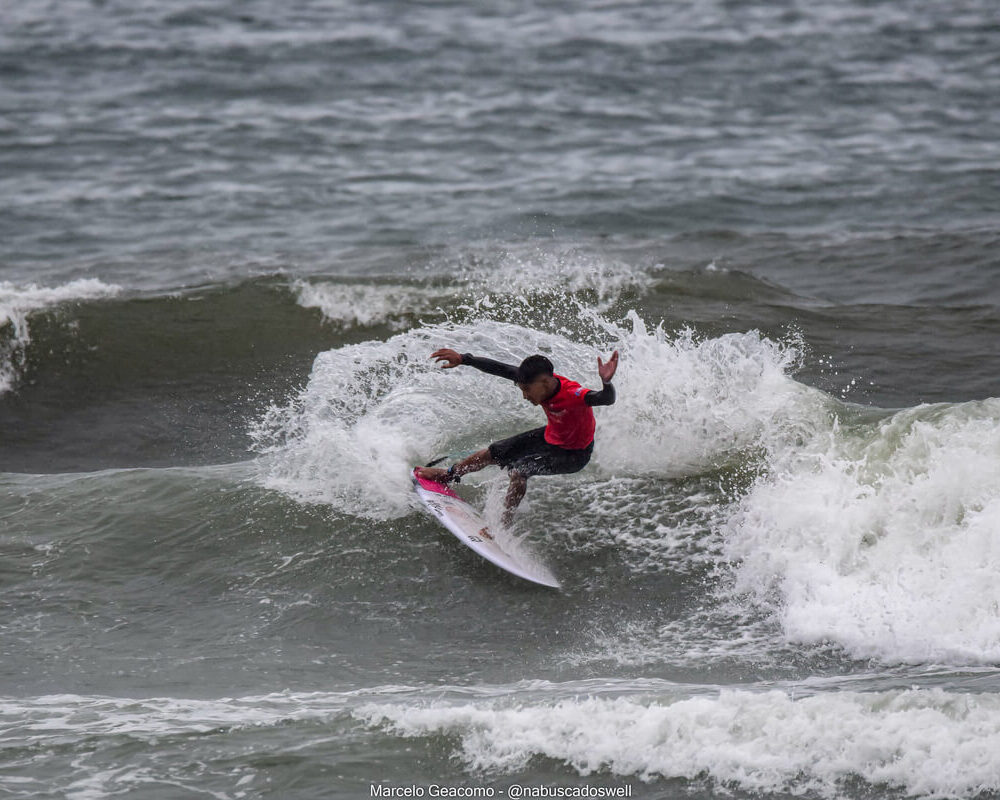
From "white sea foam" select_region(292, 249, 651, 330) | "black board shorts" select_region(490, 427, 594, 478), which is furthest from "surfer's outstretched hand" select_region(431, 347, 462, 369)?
"white sea foam" select_region(292, 249, 651, 330)

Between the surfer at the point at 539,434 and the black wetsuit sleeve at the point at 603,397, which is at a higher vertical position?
the black wetsuit sleeve at the point at 603,397

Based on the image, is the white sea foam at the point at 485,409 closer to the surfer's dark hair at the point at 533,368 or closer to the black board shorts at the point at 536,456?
the black board shorts at the point at 536,456

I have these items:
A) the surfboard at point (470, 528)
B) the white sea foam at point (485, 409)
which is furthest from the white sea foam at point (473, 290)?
the surfboard at point (470, 528)

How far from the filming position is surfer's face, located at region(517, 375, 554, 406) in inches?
324

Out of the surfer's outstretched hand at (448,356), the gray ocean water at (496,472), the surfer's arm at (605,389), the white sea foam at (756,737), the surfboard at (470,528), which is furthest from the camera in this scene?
the surfer's outstretched hand at (448,356)

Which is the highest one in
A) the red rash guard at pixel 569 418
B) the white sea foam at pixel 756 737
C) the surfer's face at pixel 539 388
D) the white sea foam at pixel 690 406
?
the surfer's face at pixel 539 388

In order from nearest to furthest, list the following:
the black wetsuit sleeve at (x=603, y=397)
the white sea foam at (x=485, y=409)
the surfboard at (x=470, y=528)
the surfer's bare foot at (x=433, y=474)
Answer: the black wetsuit sleeve at (x=603, y=397) → the surfboard at (x=470, y=528) → the surfer's bare foot at (x=433, y=474) → the white sea foam at (x=485, y=409)

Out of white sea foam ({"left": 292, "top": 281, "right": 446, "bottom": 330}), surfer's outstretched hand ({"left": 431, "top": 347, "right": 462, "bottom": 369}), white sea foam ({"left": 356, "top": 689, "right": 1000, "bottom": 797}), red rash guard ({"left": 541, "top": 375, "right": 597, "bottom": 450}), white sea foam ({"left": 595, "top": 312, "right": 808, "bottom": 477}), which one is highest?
surfer's outstretched hand ({"left": 431, "top": 347, "right": 462, "bottom": 369})

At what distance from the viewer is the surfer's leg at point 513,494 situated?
891 centimetres

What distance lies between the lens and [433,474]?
30.2 ft

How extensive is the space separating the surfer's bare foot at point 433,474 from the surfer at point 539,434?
5 cm

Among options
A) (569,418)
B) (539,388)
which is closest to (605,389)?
(539,388)

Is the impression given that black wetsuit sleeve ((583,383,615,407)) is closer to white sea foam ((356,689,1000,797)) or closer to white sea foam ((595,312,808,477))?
white sea foam ((595,312,808,477))

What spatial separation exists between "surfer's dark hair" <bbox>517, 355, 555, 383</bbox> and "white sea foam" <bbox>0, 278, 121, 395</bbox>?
710 centimetres
